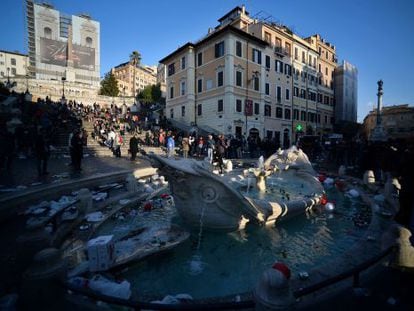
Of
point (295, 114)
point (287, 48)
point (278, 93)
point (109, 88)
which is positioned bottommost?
point (295, 114)

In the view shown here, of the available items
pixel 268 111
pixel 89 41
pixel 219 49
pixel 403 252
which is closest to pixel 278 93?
pixel 268 111

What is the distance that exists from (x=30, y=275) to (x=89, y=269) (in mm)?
1118

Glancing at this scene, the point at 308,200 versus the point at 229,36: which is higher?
the point at 229,36

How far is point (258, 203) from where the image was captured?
5.39 meters

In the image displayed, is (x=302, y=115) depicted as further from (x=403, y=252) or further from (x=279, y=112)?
(x=403, y=252)

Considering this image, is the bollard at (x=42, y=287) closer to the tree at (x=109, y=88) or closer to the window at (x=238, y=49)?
the window at (x=238, y=49)

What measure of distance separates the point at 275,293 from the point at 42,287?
2.25 m

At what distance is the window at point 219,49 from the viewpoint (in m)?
29.9

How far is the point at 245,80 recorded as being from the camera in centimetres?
3122

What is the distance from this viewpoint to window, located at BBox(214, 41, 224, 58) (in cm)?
2992

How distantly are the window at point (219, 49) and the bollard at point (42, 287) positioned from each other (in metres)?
30.9

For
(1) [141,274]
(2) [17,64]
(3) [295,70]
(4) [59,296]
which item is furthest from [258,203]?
(2) [17,64]

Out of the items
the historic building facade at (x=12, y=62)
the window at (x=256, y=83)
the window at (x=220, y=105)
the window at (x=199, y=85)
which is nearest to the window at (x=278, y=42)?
the window at (x=256, y=83)

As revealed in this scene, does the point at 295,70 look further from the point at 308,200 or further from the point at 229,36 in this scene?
the point at 308,200
